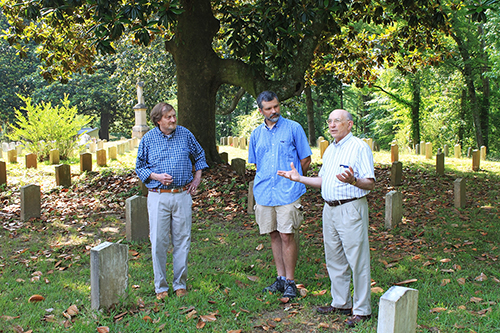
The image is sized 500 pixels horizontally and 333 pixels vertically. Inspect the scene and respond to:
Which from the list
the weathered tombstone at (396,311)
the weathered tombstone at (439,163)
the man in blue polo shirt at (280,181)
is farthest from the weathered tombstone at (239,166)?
the weathered tombstone at (396,311)

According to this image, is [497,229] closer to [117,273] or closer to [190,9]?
[117,273]

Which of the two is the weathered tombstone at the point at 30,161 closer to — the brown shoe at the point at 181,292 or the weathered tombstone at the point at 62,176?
the weathered tombstone at the point at 62,176

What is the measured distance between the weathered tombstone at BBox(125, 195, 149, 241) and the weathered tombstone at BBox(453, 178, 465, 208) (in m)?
6.50

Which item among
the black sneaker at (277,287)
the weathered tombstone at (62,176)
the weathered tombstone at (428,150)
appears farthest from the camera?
the weathered tombstone at (428,150)

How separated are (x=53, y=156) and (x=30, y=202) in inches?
292

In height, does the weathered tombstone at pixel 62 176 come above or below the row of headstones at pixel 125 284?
above

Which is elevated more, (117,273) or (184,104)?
(184,104)

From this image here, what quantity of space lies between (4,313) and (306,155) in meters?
3.51

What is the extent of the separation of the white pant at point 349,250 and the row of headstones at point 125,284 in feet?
3.48

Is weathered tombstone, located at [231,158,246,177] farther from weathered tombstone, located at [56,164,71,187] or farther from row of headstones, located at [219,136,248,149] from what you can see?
row of headstones, located at [219,136,248,149]

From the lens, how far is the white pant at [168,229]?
461cm

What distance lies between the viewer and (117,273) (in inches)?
171

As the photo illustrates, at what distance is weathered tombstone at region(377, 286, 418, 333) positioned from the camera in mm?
2678

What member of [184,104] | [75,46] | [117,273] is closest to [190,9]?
[184,104]
